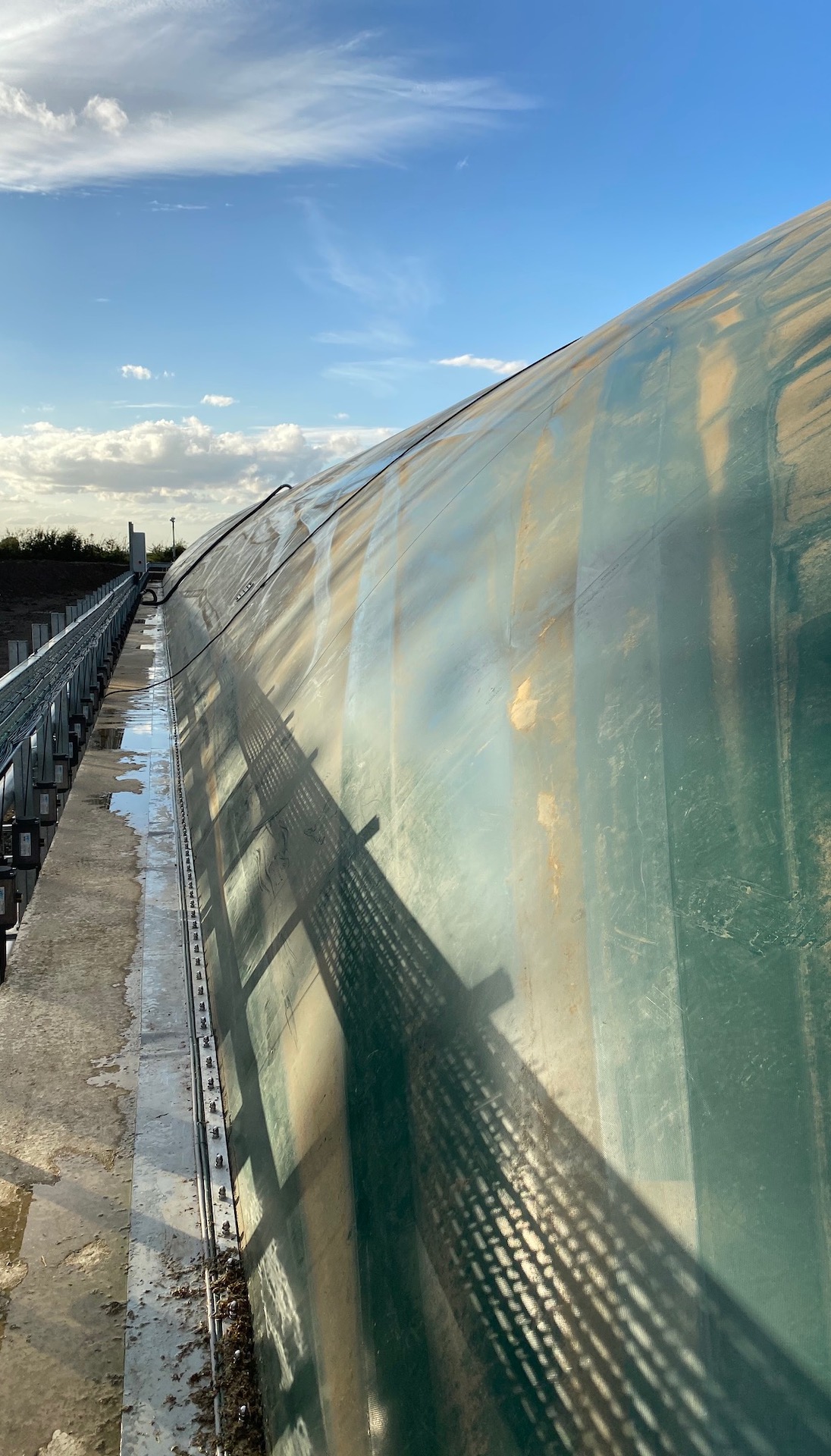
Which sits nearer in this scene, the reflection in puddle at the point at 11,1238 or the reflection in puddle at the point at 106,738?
the reflection in puddle at the point at 11,1238

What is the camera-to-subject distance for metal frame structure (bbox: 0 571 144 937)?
18.2 feet

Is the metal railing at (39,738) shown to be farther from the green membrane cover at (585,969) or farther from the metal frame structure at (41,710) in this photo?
the green membrane cover at (585,969)

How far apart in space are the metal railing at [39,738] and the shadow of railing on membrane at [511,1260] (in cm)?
337

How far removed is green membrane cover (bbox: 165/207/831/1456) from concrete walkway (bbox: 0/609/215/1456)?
0.65 meters

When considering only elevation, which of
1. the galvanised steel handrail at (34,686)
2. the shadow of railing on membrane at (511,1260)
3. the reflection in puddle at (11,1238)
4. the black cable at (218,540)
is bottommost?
the reflection in puddle at (11,1238)

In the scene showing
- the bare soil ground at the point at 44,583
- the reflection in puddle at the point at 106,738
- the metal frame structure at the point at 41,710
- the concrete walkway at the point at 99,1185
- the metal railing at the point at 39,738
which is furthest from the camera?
the bare soil ground at the point at 44,583

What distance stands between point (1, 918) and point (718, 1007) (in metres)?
4.19

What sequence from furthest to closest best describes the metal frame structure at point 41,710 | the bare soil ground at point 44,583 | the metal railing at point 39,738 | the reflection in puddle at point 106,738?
the bare soil ground at point 44,583 → the reflection in puddle at point 106,738 → the metal frame structure at point 41,710 → the metal railing at point 39,738

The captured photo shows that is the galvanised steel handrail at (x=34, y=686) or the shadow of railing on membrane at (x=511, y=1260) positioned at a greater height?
the galvanised steel handrail at (x=34, y=686)

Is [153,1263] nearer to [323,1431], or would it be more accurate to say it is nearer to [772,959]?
[323,1431]

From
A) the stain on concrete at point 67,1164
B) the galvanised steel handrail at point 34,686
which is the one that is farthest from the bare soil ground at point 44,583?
the stain on concrete at point 67,1164

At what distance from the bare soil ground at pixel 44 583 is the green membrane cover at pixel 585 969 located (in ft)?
107

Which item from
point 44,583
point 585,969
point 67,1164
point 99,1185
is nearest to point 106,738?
point 67,1164

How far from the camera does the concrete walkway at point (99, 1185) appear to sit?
100 inches
